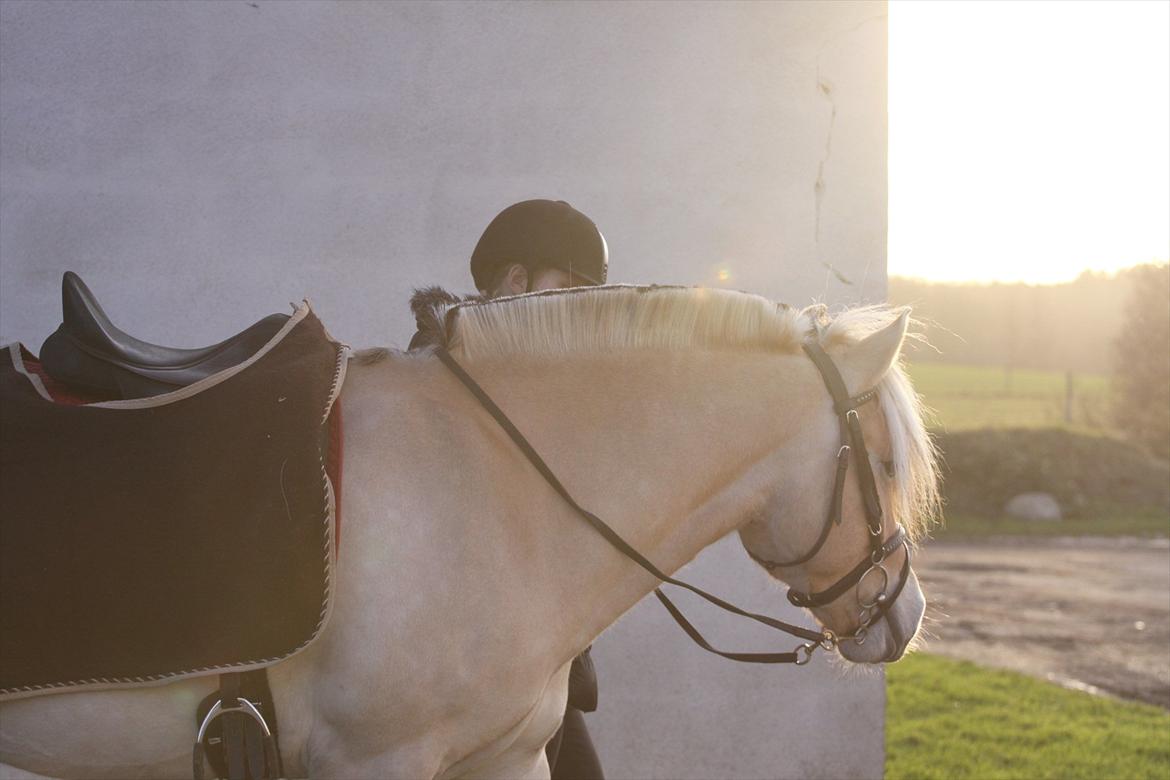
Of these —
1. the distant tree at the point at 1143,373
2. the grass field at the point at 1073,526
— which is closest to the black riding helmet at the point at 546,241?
the distant tree at the point at 1143,373

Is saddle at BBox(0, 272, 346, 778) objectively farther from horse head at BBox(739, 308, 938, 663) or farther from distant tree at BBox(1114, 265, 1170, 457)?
distant tree at BBox(1114, 265, 1170, 457)

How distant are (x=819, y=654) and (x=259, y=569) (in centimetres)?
258

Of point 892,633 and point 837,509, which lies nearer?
point 837,509

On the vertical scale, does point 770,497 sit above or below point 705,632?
above

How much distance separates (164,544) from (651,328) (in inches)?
37.7

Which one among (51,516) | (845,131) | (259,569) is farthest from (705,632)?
(51,516)

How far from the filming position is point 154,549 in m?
1.53

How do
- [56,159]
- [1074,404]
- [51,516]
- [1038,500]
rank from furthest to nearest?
[1074,404] < [1038,500] < [56,159] < [51,516]

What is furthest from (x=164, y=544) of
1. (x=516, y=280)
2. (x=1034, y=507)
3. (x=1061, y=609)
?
(x=1034, y=507)

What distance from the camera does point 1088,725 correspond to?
5.08 meters

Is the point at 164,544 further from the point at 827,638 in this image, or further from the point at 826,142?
the point at 826,142

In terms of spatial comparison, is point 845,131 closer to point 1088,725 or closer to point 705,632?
point 705,632

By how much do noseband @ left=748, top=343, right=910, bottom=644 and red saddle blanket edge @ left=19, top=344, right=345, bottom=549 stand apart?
88 cm

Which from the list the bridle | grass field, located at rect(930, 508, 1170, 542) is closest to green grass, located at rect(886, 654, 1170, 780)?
the bridle
